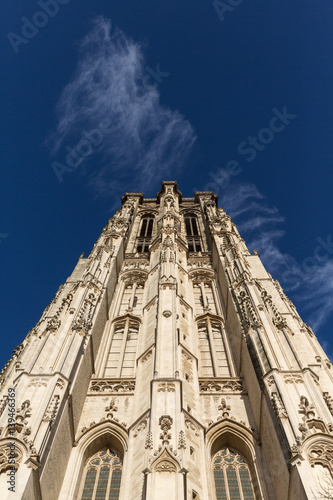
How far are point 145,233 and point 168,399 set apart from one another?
24151 mm

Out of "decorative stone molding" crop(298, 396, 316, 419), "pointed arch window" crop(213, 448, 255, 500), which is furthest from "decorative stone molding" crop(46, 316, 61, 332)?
"decorative stone molding" crop(298, 396, 316, 419)

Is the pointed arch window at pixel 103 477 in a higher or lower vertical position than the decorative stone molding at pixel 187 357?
lower

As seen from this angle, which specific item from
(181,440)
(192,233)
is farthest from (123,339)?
(192,233)

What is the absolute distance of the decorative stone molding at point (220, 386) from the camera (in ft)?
57.7

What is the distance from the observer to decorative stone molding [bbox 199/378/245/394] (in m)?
17.6

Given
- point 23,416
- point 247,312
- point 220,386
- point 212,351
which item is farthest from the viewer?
point 212,351

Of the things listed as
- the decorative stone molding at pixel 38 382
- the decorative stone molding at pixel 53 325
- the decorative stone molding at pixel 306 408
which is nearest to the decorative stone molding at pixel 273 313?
the decorative stone molding at pixel 306 408

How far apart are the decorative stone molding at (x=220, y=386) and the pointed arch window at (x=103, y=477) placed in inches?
171

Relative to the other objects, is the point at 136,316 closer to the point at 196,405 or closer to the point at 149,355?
the point at 149,355

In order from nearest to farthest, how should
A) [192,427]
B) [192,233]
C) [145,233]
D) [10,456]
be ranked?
[10,456] → [192,427] → [145,233] → [192,233]

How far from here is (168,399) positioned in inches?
568

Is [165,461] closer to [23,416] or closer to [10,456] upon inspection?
[10,456]

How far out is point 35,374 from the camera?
14641 millimetres

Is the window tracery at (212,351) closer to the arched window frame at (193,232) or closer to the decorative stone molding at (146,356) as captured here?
the decorative stone molding at (146,356)
